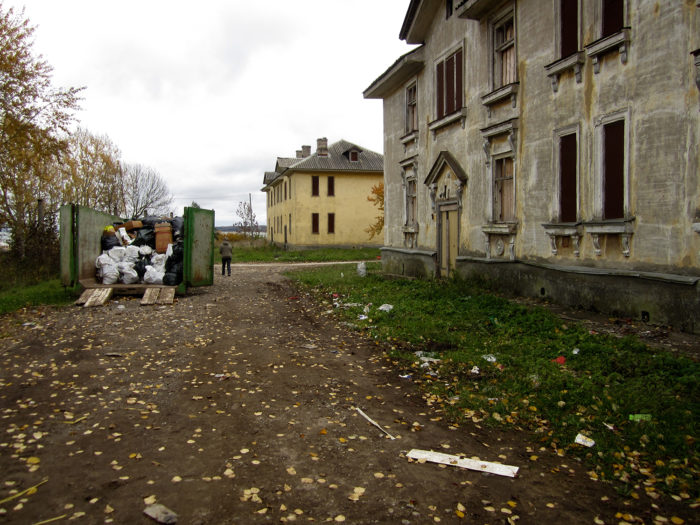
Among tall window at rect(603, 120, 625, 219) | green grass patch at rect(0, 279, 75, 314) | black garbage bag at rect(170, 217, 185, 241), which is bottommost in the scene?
green grass patch at rect(0, 279, 75, 314)

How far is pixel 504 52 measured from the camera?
11828 mm

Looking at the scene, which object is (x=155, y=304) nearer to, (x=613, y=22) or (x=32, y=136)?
(x=32, y=136)

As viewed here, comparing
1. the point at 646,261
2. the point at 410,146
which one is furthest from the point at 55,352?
the point at 410,146

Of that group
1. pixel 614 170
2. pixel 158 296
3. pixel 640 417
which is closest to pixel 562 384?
pixel 640 417

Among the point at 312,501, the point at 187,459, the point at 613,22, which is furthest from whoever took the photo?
the point at 613,22

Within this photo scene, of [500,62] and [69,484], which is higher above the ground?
[500,62]

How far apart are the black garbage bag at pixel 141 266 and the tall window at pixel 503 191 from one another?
31.2ft

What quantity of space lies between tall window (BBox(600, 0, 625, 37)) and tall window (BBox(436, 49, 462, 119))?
5.02 meters

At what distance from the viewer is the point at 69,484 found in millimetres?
3582

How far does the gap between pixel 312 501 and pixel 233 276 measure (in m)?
17.7

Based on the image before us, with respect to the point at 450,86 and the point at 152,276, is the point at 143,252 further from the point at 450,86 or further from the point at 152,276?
the point at 450,86

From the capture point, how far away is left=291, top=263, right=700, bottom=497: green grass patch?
13.5 feet

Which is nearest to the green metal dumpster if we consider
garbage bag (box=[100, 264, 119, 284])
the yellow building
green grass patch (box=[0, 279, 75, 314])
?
garbage bag (box=[100, 264, 119, 284])

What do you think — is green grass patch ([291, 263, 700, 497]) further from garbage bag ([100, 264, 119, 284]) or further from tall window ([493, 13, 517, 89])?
garbage bag ([100, 264, 119, 284])
